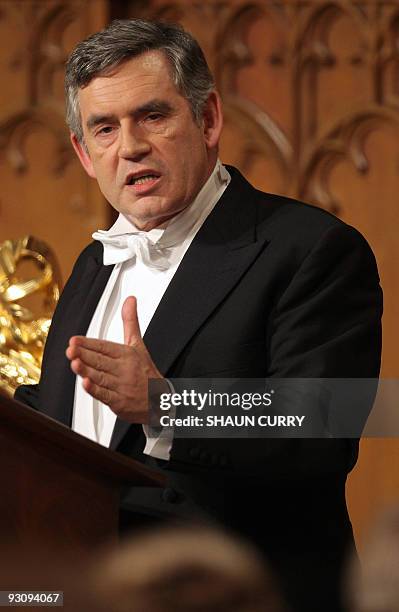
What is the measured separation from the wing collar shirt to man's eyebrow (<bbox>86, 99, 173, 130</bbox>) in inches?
5.4

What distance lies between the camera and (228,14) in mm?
4242

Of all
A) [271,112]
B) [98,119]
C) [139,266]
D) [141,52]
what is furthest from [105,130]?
[271,112]

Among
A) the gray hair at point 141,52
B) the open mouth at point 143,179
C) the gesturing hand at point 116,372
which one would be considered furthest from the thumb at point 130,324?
the gray hair at point 141,52

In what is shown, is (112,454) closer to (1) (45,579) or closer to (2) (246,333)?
(1) (45,579)

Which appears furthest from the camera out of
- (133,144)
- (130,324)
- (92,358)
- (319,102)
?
(319,102)

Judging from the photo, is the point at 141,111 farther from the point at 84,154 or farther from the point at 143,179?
the point at 84,154

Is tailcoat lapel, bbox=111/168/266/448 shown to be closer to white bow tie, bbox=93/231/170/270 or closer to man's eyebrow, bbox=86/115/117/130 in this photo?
white bow tie, bbox=93/231/170/270

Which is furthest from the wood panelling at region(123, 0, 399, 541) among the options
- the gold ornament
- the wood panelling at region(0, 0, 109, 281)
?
the gold ornament

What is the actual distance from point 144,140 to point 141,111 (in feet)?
0.15

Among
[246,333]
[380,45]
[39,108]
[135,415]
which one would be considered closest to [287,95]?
[380,45]

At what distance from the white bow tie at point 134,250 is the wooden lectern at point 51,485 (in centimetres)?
73

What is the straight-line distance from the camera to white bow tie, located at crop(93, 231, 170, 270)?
77.5 inches

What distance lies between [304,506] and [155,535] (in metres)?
0.55

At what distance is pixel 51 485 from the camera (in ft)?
4.08
